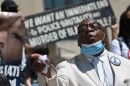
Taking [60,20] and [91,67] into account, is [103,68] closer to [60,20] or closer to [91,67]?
[91,67]

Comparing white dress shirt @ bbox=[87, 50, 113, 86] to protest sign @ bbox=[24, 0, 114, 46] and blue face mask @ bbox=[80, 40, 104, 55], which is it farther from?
protest sign @ bbox=[24, 0, 114, 46]

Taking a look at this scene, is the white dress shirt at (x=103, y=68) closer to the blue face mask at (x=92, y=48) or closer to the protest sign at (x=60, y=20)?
the blue face mask at (x=92, y=48)

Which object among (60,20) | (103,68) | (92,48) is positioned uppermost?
(92,48)

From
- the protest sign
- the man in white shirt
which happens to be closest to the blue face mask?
the man in white shirt

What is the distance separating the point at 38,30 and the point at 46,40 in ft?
0.61

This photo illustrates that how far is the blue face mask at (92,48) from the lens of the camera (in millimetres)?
4250

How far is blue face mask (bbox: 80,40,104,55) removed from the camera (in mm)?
4250

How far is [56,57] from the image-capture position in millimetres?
12789

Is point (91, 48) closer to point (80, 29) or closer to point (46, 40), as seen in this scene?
point (80, 29)

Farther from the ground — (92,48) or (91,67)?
(92,48)

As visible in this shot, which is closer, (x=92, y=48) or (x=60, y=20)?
(x=92, y=48)

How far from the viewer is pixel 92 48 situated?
4.25 metres

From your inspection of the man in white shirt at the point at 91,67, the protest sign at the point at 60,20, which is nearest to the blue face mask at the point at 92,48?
the man in white shirt at the point at 91,67

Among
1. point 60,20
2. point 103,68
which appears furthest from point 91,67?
point 60,20
